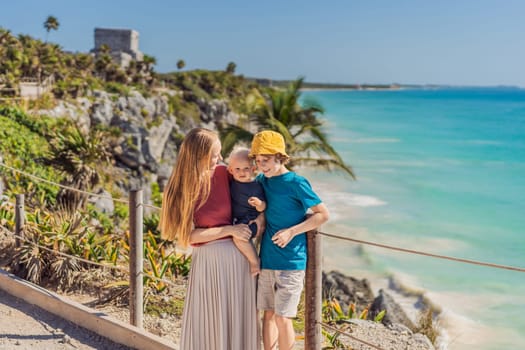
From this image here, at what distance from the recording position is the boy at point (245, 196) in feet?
9.17

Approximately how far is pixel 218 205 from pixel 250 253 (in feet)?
1.04

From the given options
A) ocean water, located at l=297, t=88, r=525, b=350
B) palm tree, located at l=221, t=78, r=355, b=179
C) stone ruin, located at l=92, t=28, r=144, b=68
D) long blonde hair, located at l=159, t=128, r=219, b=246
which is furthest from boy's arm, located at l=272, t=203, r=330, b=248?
stone ruin, located at l=92, t=28, r=144, b=68

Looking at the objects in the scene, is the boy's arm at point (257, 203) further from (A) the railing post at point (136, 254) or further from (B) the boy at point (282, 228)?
(A) the railing post at point (136, 254)

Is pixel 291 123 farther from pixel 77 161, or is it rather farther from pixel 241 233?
pixel 241 233

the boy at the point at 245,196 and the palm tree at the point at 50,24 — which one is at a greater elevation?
the palm tree at the point at 50,24

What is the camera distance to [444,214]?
24031 millimetres

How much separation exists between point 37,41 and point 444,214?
82.3 ft

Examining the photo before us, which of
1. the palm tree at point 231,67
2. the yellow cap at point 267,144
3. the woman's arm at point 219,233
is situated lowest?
the woman's arm at point 219,233

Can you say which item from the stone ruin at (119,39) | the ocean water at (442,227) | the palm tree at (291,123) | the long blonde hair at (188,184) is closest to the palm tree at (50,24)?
the stone ruin at (119,39)

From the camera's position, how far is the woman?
281 cm

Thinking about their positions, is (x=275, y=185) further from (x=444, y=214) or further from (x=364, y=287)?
(x=444, y=214)

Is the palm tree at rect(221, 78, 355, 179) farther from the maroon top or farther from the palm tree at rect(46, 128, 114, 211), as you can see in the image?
the maroon top

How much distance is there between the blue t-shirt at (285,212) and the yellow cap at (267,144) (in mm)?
154

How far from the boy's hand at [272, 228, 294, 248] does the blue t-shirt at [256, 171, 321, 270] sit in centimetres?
7
